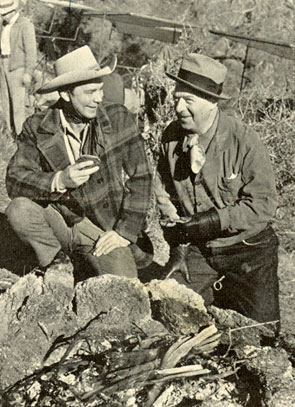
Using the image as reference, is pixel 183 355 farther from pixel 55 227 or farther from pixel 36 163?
pixel 36 163

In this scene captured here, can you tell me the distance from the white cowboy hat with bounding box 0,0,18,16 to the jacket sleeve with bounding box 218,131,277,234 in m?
4.43

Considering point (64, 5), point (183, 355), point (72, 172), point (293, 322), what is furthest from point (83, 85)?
point (64, 5)

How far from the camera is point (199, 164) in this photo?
400 cm

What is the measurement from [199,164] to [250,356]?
1.46 metres

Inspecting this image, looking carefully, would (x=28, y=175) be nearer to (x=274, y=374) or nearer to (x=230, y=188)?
(x=230, y=188)

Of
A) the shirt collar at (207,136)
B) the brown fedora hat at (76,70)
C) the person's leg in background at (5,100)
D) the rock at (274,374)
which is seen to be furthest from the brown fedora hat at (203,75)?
the person's leg in background at (5,100)

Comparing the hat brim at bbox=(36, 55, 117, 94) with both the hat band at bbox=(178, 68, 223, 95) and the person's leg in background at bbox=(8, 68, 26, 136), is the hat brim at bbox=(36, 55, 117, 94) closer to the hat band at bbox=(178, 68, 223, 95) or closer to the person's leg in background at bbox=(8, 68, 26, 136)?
the hat band at bbox=(178, 68, 223, 95)

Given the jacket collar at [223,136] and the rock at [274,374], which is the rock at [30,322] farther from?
the jacket collar at [223,136]

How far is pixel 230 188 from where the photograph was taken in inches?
160

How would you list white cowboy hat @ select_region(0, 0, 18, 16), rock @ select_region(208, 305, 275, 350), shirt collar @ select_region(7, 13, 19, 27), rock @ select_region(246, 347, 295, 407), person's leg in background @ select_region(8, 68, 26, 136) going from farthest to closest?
person's leg in background @ select_region(8, 68, 26, 136), shirt collar @ select_region(7, 13, 19, 27), white cowboy hat @ select_region(0, 0, 18, 16), rock @ select_region(208, 305, 275, 350), rock @ select_region(246, 347, 295, 407)

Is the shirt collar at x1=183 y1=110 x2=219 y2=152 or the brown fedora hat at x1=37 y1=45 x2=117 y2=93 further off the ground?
the brown fedora hat at x1=37 y1=45 x2=117 y2=93

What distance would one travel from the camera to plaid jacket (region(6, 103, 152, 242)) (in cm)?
390

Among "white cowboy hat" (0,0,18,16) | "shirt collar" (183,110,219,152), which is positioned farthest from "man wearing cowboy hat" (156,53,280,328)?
"white cowboy hat" (0,0,18,16)

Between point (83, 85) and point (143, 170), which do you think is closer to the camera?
point (83, 85)
